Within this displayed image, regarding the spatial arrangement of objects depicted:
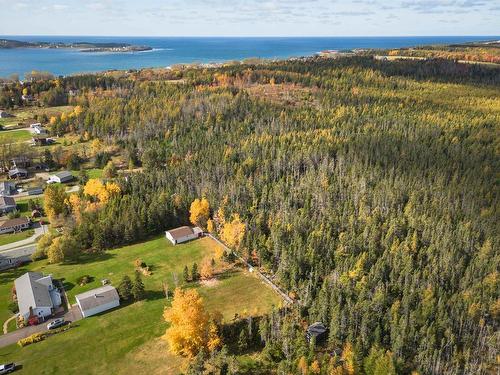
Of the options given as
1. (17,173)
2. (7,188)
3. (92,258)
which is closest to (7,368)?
(92,258)

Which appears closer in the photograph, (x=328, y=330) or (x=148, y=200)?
(x=328, y=330)

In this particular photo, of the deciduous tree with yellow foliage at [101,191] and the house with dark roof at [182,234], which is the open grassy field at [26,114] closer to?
the deciduous tree with yellow foliage at [101,191]

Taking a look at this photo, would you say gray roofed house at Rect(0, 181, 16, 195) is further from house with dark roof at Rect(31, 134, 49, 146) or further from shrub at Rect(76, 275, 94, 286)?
shrub at Rect(76, 275, 94, 286)

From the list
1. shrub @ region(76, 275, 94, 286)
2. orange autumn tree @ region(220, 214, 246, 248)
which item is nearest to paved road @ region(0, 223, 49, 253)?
shrub @ region(76, 275, 94, 286)

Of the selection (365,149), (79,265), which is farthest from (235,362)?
(365,149)

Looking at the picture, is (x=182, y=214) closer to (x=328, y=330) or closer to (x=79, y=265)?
(x=79, y=265)

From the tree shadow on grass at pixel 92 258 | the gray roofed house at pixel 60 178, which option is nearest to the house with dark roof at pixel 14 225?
the tree shadow on grass at pixel 92 258

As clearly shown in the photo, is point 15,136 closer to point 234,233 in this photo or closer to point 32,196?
point 32,196
